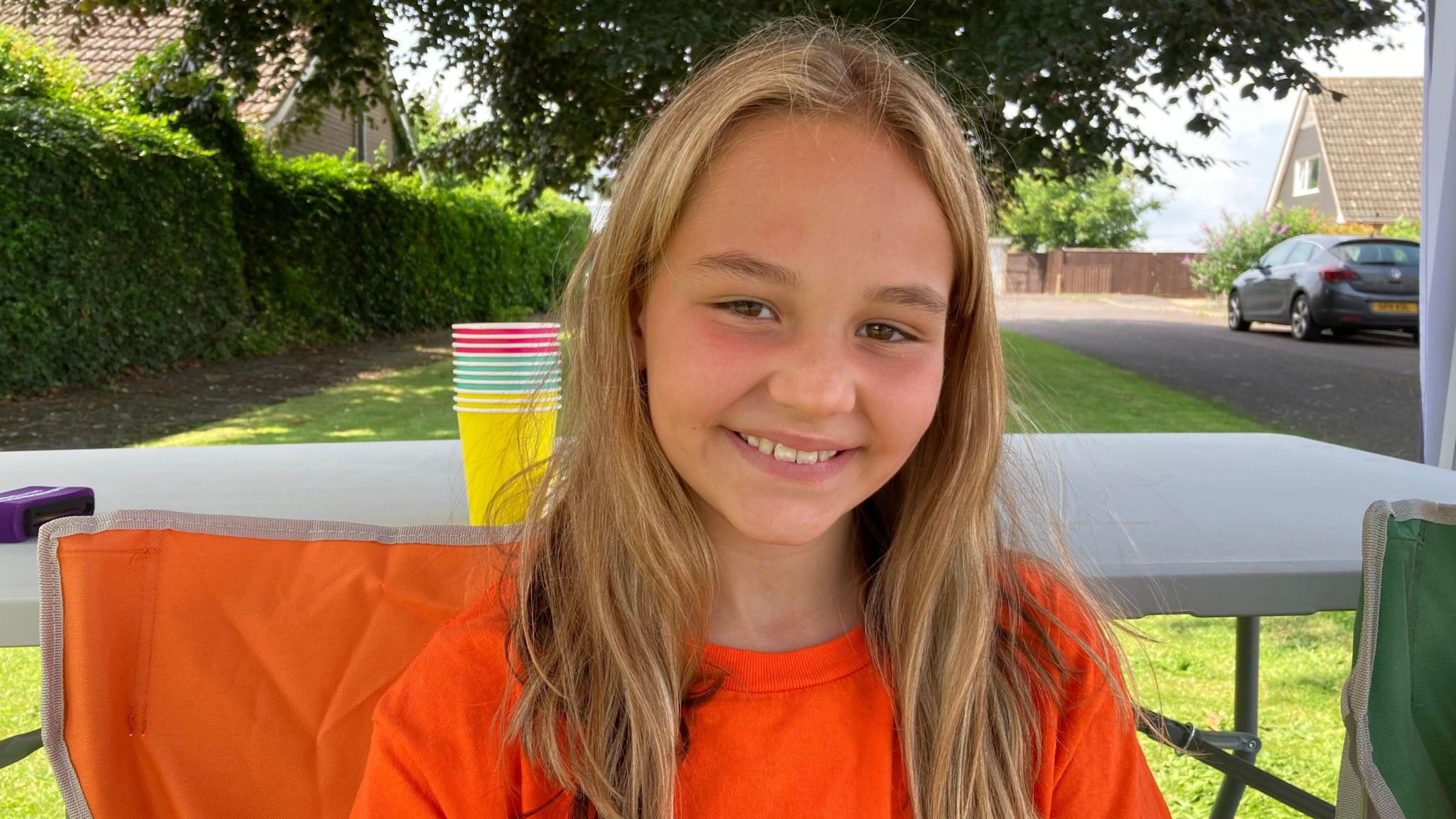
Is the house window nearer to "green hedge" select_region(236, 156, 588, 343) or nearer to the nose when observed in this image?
"green hedge" select_region(236, 156, 588, 343)

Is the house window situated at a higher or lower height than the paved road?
higher

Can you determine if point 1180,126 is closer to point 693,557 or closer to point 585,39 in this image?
point 585,39

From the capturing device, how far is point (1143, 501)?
1.65m

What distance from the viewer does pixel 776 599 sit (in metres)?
1.21

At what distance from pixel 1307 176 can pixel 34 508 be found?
2919cm

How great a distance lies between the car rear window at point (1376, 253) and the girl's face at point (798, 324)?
11.5 meters

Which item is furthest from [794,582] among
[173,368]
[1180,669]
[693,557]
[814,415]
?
[173,368]

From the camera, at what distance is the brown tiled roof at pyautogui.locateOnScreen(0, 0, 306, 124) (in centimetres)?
668

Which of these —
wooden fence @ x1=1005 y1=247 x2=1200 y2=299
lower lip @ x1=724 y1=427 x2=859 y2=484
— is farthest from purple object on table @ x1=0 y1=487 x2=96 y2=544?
wooden fence @ x1=1005 y1=247 x2=1200 y2=299

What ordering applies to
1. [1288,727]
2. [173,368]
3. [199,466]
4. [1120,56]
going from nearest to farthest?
1. [199,466]
2. [1288,727]
3. [1120,56]
4. [173,368]

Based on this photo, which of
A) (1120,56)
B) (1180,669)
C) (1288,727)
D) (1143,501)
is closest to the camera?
(1143,501)

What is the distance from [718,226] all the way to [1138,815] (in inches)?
26.9

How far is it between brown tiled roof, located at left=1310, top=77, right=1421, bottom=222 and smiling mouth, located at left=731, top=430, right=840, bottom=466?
2392cm

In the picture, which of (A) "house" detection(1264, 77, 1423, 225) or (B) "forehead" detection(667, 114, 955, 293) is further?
(A) "house" detection(1264, 77, 1423, 225)
